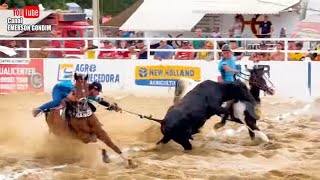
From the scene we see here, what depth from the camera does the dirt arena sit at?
798cm

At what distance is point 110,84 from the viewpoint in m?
16.8

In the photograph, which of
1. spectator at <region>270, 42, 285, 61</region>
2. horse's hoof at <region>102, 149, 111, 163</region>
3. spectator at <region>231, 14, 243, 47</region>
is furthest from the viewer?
spectator at <region>231, 14, 243, 47</region>

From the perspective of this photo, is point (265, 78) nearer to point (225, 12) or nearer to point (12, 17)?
point (225, 12)

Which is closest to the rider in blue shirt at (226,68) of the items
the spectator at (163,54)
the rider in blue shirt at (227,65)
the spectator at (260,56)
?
the rider in blue shirt at (227,65)

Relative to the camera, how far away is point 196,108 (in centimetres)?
937

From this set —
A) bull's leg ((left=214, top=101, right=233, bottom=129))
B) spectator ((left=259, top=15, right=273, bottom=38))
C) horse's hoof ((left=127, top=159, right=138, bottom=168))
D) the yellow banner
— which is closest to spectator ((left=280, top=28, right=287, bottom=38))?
spectator ((left=259, top=15, right=273, bottom=38))

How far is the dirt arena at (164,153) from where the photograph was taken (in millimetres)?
7980

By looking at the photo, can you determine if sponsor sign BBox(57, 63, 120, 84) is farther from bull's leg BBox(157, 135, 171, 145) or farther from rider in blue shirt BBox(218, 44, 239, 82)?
bull's leg BBox(157, 135, 171, 145)

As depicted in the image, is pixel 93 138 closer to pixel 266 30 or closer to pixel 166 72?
pixel 166 72

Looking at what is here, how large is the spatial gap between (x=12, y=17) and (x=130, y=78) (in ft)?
25.1

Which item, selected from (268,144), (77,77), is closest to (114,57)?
(268,144)

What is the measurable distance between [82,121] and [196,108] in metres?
1.75

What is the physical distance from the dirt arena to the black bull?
0.88 feet

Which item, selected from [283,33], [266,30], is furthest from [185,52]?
[283,33]
